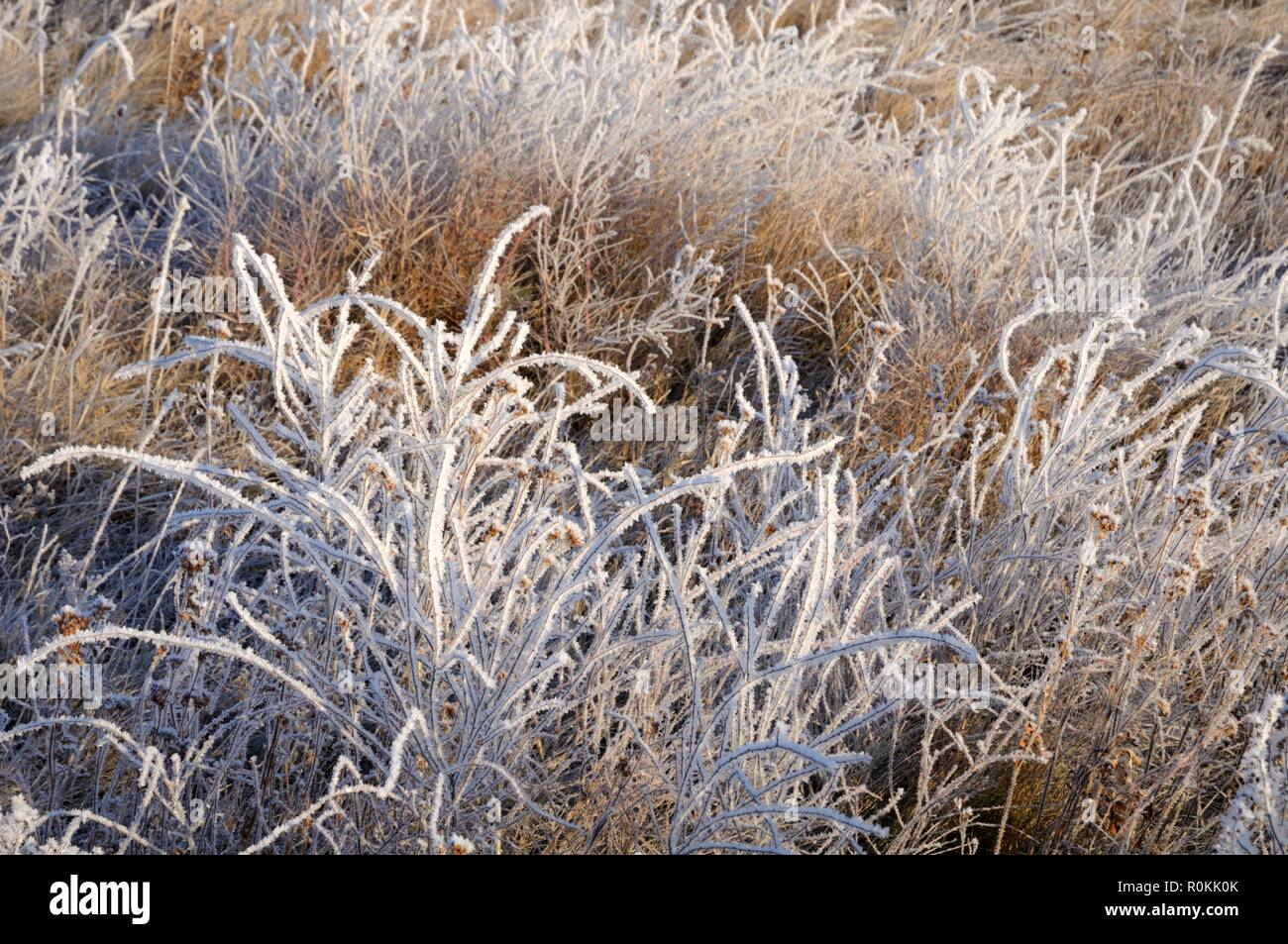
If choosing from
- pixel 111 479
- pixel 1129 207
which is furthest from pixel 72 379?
pixel 1129 207

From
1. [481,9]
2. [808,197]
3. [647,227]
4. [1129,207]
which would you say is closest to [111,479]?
[647,227]

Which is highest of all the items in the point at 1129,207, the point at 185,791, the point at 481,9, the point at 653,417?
the point at 481,9

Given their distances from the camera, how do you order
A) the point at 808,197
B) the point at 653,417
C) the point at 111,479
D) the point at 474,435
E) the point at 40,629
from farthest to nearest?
the point at 808,197 → the point at 653,417 → the point at 111,479 → the point at 40,629 → the point at 474,435

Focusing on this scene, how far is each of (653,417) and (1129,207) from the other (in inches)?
84.8

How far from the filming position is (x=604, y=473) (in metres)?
2.08

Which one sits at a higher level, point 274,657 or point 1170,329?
point 1170,329

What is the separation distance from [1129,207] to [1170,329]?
3.46 feet

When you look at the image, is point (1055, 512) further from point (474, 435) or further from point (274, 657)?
point (274, 657)

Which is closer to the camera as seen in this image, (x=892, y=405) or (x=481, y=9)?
(x=892, y=405)

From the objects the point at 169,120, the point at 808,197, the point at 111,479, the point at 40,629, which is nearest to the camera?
the point at 40,629

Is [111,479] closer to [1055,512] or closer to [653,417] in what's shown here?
[653,417]

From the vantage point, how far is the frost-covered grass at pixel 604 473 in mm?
1653

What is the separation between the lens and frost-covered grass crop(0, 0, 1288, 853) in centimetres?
165

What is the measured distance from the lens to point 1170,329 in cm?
310
